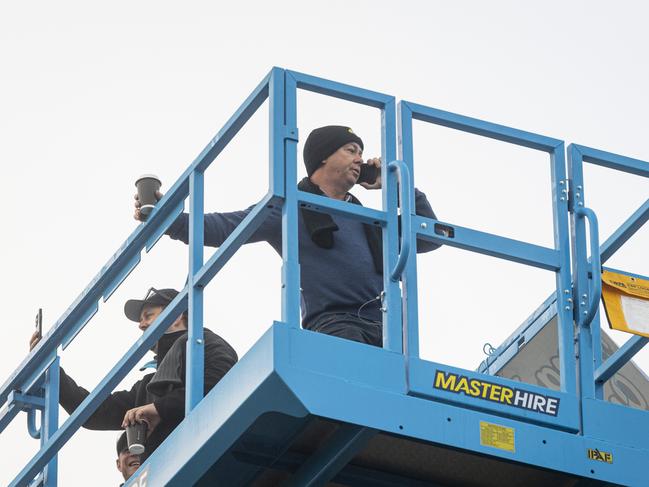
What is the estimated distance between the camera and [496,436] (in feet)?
28.9

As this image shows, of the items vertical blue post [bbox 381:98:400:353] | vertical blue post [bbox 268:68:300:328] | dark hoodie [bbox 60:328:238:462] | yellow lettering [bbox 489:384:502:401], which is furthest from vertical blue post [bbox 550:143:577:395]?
dark hoodie [bbox 60:328:238:462]

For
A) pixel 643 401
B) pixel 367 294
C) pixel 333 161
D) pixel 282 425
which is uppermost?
pixel 643 401

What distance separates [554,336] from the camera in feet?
43.2

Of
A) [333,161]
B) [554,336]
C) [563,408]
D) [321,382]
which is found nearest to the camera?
[321,382]

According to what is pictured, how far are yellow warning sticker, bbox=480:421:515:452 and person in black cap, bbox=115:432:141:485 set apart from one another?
2.77 metres

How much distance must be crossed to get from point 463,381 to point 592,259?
103cm

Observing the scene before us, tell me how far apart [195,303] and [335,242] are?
85cm

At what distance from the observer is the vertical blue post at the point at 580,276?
369 inches

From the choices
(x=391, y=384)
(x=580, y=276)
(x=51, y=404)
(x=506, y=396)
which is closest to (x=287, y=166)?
(x=391, y=384)

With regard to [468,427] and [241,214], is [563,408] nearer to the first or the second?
[468,427]

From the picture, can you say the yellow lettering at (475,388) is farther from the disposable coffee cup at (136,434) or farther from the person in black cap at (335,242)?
the disposable coffee cup at (136,434)

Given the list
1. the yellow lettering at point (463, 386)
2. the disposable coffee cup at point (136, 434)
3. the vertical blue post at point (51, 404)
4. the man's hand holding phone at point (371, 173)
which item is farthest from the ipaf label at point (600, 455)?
the vertical blue post at point (51, 404)

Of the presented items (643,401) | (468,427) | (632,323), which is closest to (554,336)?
(643,401)

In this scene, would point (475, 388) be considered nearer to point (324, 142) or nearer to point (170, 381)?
point (324, 142)
